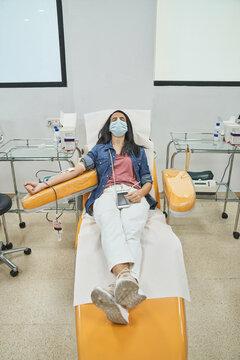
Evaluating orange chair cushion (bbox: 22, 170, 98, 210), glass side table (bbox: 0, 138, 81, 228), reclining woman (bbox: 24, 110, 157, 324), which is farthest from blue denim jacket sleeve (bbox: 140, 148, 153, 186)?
glass side table (bbox: 0, 138, 81, 228)

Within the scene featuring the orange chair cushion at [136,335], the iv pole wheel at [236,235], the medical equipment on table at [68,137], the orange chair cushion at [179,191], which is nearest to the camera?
the orange chair cushion at [136,335]

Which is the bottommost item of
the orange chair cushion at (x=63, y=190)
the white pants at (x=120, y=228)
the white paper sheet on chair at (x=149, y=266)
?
the white paper sheet on chair at (x=149, y=266)

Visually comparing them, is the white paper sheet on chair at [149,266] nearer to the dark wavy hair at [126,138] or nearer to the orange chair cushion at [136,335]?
the orange chair cushion at [136,335]

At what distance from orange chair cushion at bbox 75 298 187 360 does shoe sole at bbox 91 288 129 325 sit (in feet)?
0.21

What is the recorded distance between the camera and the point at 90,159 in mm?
1827

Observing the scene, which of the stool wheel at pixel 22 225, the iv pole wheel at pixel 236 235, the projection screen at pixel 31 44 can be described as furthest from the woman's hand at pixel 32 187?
the iv pole wheel at pixel 236 235

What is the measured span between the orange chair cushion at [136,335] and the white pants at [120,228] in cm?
18

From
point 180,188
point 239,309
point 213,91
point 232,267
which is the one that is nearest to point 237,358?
point 239,309

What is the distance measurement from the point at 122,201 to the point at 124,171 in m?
0.30

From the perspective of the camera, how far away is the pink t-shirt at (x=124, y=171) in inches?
72.7

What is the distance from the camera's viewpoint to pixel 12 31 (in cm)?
237

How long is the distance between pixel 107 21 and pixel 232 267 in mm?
2096

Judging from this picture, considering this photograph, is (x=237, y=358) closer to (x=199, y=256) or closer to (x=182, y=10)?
(x=199, y=256)

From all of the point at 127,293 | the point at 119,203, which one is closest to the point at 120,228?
the point at 119,203
